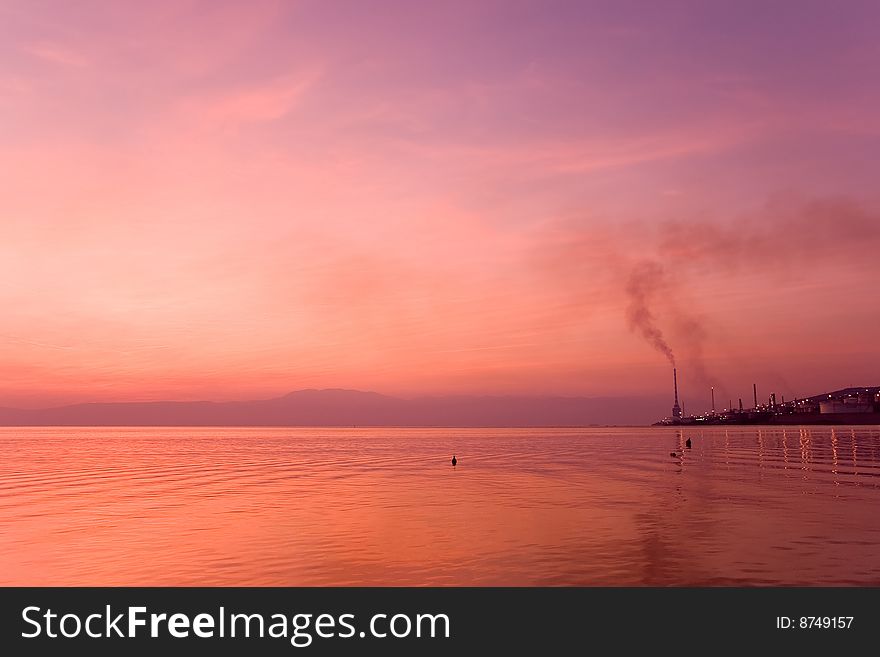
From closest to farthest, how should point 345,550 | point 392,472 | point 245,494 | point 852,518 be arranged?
point 345,550 < point 852,518 < point 245,494 < point 392,472

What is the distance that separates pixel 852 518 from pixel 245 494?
142 ft

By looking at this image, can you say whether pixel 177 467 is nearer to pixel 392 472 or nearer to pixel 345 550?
pixel 392 472

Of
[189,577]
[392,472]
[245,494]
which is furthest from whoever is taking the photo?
[392,472]

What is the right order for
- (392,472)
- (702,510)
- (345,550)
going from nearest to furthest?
(345,550) < (702,510) < (392,472)

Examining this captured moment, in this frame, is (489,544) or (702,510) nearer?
(489,544)

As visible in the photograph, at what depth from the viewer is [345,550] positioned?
3088 centimetres
